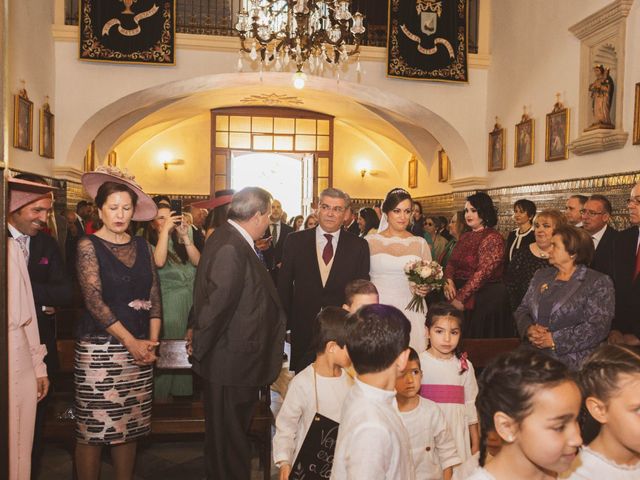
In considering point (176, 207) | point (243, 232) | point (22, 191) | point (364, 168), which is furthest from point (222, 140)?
point (22, 191)

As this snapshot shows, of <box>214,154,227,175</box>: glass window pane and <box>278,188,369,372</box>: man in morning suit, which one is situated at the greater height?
<box>214,154,227,175</box>: glass window pane

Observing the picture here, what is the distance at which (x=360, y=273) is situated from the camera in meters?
4.09

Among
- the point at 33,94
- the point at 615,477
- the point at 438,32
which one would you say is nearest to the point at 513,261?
the point at 615,477

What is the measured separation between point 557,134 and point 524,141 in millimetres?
867

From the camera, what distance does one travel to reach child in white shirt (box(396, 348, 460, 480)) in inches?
102

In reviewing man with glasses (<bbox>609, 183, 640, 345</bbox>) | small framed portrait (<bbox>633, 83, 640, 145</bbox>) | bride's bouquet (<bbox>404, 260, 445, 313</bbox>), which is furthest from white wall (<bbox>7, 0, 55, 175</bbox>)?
small framed portrait (<bbox>633, 83, 640, 145</bbox>)

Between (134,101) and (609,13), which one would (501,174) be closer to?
(609,13)

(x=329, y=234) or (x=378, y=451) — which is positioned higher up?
(x=329, y=234)

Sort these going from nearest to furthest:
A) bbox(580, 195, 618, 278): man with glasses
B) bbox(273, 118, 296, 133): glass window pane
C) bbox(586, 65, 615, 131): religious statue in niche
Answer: bbox(580, 195, 618, 278): man with glasses, bbox(586, 65, 615, 131): religious statue in niche, bbox(273, 118, 296, 133): glass window pane

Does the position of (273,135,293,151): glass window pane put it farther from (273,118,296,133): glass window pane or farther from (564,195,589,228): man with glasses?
(564,195,589,228): man with glasses

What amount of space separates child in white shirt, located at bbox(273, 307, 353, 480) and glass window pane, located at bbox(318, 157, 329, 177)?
12.9 meters

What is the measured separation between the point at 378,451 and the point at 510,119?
8115 millimetres

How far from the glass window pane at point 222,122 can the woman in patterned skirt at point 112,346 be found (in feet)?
39.2

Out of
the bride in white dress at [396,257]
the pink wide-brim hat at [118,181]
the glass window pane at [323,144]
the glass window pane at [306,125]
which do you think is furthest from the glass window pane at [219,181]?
the pink wide-brim hat at [118,181]
